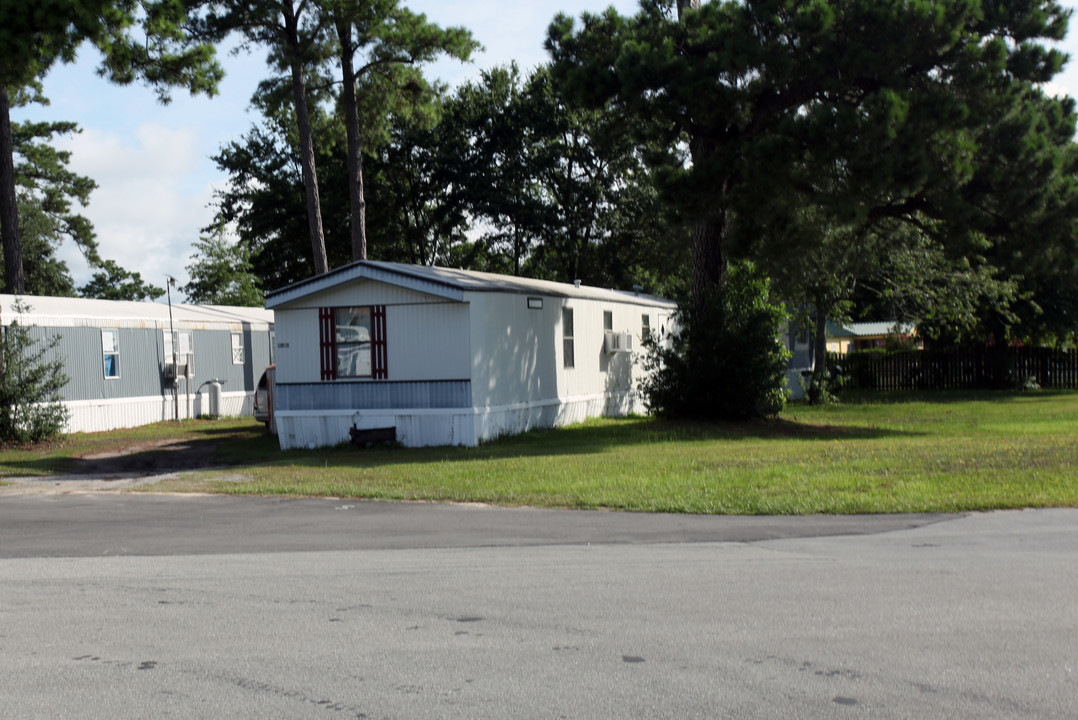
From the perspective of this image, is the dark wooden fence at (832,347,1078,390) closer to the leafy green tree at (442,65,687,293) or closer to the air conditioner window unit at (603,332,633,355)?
the leafy green tree at (442,65,687,293)

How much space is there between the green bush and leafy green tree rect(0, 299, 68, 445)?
41.2ft

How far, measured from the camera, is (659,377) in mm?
22547

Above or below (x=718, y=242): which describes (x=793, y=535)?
below

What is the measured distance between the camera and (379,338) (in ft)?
61.7

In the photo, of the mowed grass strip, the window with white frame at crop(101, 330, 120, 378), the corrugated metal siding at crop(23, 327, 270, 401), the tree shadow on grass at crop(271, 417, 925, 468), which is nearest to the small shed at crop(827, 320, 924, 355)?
the corrugated metal siding at crop(23, 327, 270, 401)

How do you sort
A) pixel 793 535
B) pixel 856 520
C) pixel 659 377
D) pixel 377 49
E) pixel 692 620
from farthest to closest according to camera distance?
pixel 377 49 → pixel 659 377 → pixel 856 520 → pixel 793 535 → pixel 692 620

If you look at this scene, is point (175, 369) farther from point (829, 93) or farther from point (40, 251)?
point (40, 251)

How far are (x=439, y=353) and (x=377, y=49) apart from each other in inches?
451

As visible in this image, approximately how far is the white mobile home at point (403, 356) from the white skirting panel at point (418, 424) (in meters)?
0.02

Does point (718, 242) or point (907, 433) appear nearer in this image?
point (907, 433)

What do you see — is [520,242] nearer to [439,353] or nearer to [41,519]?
[439,353]

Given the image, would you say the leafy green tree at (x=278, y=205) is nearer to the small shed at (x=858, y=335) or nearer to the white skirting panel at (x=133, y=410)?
the white skirting panel at (x=133, y=410)

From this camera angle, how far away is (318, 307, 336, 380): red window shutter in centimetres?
1898

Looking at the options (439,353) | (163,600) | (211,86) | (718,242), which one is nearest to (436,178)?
(211,86)
